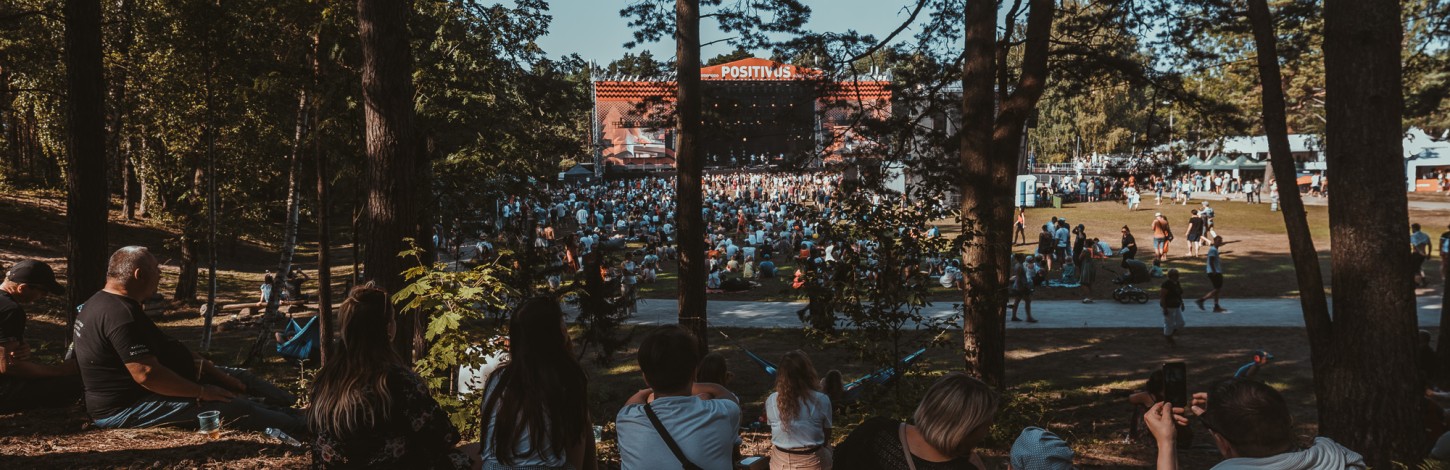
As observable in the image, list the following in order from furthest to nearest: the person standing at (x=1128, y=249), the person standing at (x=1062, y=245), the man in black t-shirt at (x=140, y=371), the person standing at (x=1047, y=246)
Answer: the person standing at (x=1062, y=245) < the person standing at (x=1047, y=246) < the person standing at (x=1128, y=249) < the man in black t-shirt at (x=140, y=371)

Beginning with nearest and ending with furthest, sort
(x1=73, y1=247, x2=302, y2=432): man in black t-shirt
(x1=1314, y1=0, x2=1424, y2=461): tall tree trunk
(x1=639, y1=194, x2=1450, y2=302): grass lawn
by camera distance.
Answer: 1. (x1=73, y1=247, x2=302, y2=432): man in black t-shirt
2. (x1=1314, y1=0, x2=1424, y2=461): tall tree trunk
3. (x1=639, y1=194, x2=1450, y2=302): grass lawn

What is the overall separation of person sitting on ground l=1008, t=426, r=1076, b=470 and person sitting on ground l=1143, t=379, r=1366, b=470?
0.93ft

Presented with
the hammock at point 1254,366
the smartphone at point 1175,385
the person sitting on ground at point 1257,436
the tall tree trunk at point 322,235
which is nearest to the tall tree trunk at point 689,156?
the tall tree trunk at point 322,235

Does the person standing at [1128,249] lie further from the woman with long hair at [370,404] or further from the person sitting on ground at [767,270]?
the woman with long hair at [370,404]

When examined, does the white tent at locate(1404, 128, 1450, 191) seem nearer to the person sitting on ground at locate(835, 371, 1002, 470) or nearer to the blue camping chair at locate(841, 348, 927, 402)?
the blue camping chair at locate(841, 348, 927, 402)

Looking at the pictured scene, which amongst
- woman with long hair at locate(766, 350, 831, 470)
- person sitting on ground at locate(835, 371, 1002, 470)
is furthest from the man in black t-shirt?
person sitting on ground at locate(835, 371, 1002, 470)

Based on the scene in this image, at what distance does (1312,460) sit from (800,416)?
8.47ft

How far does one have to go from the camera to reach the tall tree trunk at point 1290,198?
6.69 m

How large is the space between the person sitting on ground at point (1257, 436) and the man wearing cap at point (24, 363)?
18.9 feet

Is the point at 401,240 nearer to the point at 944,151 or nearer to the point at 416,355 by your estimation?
the point at 416,355

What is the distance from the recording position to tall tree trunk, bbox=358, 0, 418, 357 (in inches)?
237

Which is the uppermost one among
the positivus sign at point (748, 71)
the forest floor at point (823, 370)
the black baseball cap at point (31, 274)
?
the positivus sign at point (748, 71)

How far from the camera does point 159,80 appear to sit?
13891 mm

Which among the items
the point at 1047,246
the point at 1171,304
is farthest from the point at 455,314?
the point at 1047,246
